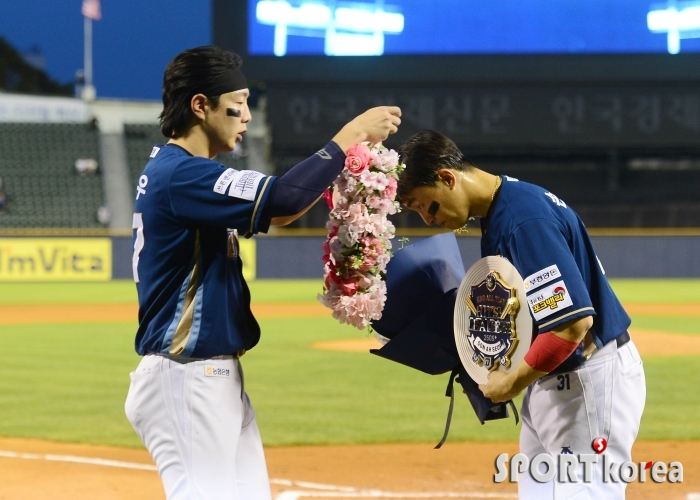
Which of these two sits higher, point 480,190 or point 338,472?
point 480,190

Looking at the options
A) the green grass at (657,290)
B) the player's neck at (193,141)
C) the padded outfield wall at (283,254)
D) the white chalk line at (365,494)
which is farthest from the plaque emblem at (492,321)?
the padded outfield wall at (283,254)

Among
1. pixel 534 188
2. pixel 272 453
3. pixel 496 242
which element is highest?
pixel 534 188

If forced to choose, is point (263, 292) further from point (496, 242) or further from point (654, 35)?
point (496, 242)

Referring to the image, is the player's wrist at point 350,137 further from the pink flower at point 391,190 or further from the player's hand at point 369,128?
the pink flower at point 391,190

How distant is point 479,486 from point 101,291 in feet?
57.4

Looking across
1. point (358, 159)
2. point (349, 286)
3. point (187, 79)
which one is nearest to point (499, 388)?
point (349, 286)

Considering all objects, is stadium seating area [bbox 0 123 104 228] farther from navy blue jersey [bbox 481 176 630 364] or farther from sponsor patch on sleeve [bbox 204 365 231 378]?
navy blue jersey [bbox 481 176 630 364]

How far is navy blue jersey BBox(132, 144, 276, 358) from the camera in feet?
8.50

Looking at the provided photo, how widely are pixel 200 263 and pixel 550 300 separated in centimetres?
105

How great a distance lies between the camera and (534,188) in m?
2.84

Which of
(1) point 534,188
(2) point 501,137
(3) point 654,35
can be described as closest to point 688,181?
(3) point 654,35

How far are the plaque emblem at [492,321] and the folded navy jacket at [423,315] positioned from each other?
21 cm

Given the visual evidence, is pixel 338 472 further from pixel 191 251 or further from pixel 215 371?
pixel 191 251

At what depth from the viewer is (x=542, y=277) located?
104 inches
